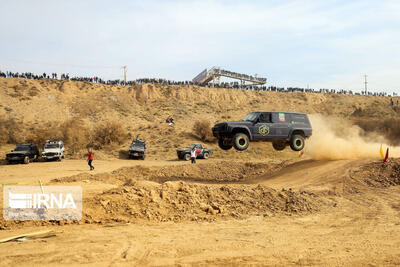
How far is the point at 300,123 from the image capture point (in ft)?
51.2

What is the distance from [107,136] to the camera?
130 feet

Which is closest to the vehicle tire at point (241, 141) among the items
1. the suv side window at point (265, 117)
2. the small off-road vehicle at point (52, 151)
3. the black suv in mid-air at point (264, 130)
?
the black suv in mid-air at point (264, 130)

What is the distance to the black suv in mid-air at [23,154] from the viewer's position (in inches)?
1141

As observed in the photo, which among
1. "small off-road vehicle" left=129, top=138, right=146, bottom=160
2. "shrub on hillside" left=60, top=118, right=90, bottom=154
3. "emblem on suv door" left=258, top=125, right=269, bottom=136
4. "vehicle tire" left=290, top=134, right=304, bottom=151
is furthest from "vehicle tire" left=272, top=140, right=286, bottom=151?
"shrub on hillside" left=60, top=118, right=90, bottom=154

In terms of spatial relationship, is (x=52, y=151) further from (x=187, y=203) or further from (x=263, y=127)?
(x=263, y=127)

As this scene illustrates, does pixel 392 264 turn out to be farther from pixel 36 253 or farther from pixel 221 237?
pixel 36 253

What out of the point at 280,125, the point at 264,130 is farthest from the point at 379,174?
the point at 264,130

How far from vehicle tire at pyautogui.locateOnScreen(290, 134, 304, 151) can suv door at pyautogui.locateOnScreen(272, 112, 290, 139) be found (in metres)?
0.48

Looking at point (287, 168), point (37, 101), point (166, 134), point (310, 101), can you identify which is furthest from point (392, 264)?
point (310, 101)

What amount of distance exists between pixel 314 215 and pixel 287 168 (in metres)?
10.6

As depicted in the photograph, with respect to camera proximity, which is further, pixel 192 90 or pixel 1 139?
pixel 192 90

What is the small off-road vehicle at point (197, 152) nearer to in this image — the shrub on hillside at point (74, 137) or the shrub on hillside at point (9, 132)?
the shrub on hillside at point (74, 137)

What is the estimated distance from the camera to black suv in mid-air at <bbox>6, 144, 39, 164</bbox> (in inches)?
1141

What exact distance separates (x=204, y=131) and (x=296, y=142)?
28.7m
